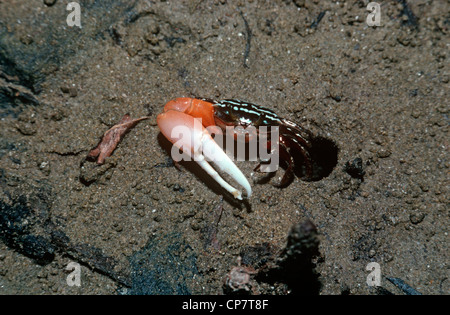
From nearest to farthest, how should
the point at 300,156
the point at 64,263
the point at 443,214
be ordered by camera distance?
the point at 64,263, the point at 443,214, the point at 300,156

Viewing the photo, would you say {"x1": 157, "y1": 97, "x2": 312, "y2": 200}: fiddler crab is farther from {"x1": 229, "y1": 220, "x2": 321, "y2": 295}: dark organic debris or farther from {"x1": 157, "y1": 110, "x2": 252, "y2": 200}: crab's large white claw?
{"x1": 229, "y1": 220, "x2": 321, "y2": 295}: dark organic debris

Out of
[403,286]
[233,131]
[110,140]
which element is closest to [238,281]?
[233,131]

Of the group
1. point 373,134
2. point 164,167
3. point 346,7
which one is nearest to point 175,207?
point 164,167

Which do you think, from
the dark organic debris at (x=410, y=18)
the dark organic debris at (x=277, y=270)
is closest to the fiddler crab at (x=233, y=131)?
the dark organic debris at (x=277, y=270)

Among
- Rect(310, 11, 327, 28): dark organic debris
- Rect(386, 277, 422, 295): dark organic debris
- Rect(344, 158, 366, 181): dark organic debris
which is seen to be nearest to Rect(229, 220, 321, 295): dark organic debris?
Rect(386, 277, 422, 295): dark organic debris

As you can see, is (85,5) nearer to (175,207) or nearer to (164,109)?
(164,109)
